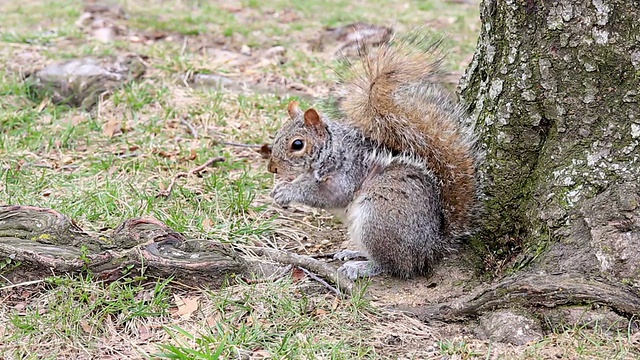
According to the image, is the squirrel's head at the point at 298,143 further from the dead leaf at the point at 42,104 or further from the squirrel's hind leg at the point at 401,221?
the dead leaf at the point at 42,104

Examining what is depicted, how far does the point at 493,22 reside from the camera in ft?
6.94

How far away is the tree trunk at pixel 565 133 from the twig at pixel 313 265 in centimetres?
50

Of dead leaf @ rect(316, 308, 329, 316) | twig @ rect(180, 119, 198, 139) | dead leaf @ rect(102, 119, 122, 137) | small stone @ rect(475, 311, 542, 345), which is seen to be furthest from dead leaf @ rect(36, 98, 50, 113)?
small stone @ rect(475, 311, 542, 345)

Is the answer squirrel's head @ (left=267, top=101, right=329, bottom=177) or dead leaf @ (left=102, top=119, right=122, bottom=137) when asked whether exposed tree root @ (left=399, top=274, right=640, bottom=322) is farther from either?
dead leaf @ (left=102, top=119, right=122, bottom=137)

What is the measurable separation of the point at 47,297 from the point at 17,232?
0.26 m

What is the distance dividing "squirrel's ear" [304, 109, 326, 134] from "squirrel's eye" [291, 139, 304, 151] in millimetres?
65

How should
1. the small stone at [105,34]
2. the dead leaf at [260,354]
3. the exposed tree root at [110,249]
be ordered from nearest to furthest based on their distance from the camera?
the dead leaf at [260,354] → the exposed tree root at [110,249] → the small stone at [105,34]

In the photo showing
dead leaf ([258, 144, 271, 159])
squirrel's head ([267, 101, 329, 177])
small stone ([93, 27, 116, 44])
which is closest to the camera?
squirrel's head ([267, 101, 329, 177])

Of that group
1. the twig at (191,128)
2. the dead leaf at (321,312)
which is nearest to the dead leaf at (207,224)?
the dead leaf at (321,312)

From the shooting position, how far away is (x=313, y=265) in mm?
2291

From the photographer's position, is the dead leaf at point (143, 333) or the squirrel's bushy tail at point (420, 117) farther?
the squirrel's bushy tail at point (420, 117)

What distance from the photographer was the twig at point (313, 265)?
7.14 feet

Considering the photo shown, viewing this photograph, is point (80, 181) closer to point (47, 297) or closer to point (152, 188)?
point (152, 188)

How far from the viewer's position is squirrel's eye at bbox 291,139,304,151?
94.0 inches
